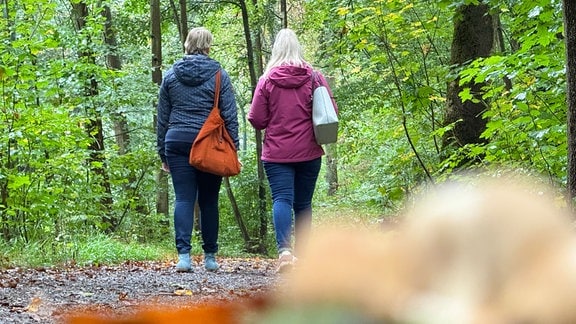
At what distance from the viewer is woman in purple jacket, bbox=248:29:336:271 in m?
4.77

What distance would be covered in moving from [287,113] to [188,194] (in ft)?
3.12

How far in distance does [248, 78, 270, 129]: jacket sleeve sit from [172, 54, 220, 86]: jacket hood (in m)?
0.41

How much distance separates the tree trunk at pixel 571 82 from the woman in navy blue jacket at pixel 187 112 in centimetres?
247

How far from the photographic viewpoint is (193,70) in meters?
4.93

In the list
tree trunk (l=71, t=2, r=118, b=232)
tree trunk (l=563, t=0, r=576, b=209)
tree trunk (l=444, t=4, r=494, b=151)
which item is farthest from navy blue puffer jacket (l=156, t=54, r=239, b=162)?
tree trunk (l=71, t=2, r=118, b=232)

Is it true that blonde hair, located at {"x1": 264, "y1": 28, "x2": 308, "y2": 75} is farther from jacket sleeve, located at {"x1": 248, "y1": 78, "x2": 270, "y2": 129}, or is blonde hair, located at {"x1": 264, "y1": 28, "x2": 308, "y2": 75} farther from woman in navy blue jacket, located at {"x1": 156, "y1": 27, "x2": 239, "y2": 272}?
woman in navy blue jacket, located at {"x1": 156, "y1": 27, "x2": 239, "y2": 272}

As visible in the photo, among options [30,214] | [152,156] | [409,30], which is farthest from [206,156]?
[152,156]

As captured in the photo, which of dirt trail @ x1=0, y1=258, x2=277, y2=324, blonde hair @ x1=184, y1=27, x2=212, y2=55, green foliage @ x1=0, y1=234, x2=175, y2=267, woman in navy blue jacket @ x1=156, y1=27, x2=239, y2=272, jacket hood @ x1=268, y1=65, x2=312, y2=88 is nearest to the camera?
dirt trail @ x1=0, y1=258, x2=277, y2=324

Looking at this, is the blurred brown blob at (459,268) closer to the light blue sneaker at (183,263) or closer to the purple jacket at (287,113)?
the purple jacket at (287,113)

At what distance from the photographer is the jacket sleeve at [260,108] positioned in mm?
4785

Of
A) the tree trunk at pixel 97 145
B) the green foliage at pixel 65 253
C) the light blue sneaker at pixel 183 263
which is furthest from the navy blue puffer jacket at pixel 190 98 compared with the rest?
the tree trunk at pixel 97 145

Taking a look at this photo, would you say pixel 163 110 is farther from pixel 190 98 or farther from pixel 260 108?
pixel 260 108

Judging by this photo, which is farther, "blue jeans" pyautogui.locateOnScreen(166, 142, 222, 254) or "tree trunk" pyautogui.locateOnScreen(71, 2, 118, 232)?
"tree trunk" pyautogui.locateOnScreen(71, 2, 118, 232)

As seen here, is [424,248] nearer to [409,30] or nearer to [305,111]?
[305,111]
